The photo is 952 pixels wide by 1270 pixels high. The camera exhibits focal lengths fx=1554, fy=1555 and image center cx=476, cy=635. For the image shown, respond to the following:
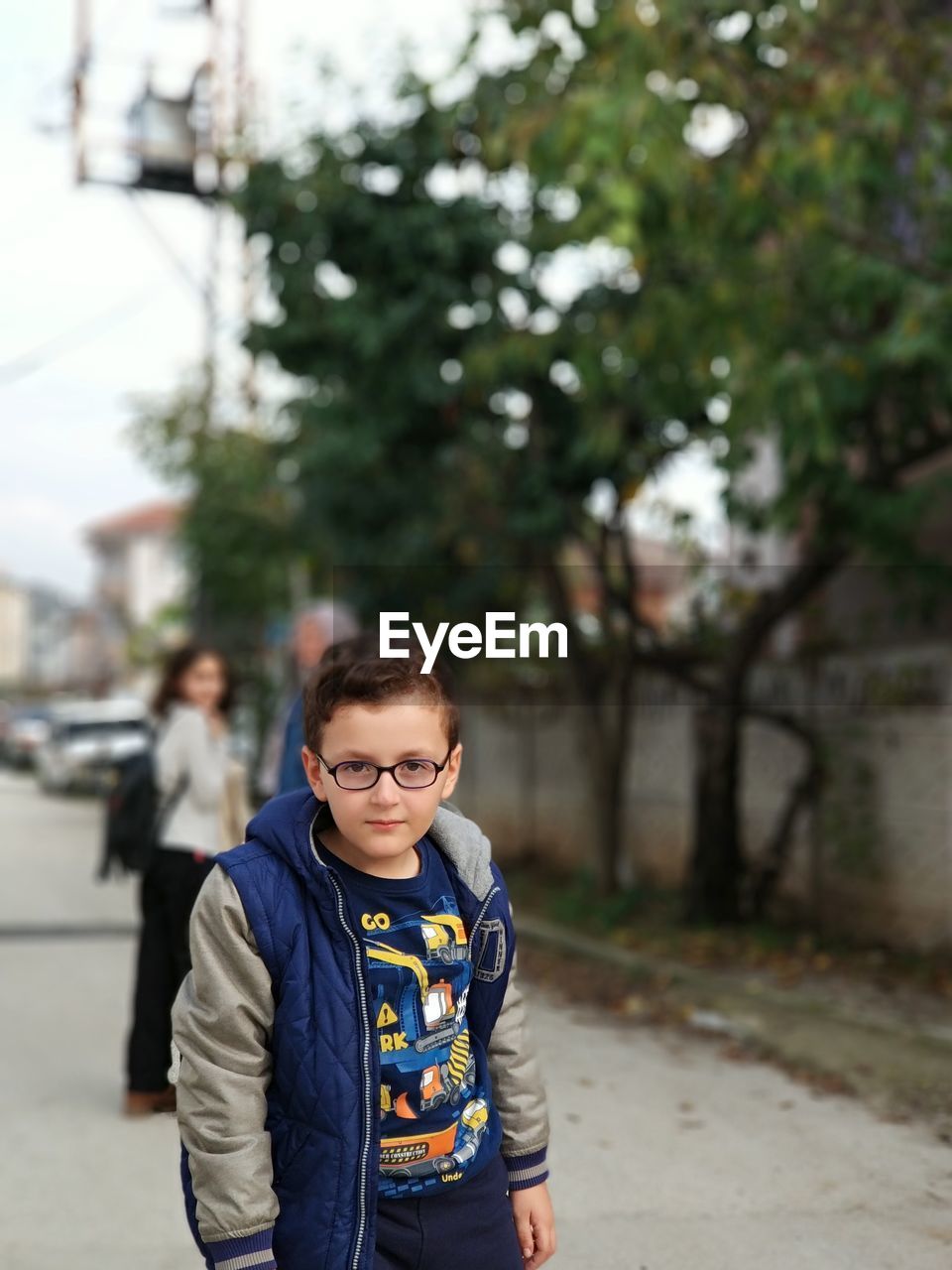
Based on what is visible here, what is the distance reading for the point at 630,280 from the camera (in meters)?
10.4

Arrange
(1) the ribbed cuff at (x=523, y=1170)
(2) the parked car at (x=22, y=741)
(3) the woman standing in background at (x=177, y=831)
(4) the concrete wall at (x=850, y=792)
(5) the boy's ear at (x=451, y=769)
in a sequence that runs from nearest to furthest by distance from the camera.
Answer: (5) the boy's ear at (x=451, y=769)
(1) the ribbed cuff at (x=523, y=1170)
(3) the woman standing in background at (x=177, y=831)
(4) the concrete wall at (x=850, y=792)
(2) the parked car at (x=22, y=741)

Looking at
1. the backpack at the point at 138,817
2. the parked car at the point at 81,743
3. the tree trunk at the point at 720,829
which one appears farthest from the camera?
the parked car at the point at 81,743

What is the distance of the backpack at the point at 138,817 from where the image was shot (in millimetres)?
6125

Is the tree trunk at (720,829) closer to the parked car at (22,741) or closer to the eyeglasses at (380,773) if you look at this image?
the eyeglasses at (380,773)

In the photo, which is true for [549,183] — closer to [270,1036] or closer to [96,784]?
[270,1036]

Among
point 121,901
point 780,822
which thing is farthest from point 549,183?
point 121,901

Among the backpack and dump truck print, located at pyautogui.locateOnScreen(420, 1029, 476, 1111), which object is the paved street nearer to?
the backpack

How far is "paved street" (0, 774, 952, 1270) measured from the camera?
4.19 m

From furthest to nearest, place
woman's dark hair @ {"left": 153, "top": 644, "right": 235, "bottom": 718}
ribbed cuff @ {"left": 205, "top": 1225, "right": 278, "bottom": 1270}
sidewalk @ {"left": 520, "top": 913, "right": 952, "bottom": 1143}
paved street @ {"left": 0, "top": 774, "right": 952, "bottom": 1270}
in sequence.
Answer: woman's dark hair @ {"left": 153, "top": 644, "right": 235, "bottom": 718}, sidewalk @ {"left": 520, "top": 913, "right": 952, "bottom": 1143}, paved street @ {"left": 0, "top": 774, "right": 952, "bottom": 1270}, ribbed cuff @ {"left": 205, "top": 1225, "right": 278, "bottom": 1270}

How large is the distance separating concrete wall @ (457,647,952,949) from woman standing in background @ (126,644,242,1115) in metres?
4.04

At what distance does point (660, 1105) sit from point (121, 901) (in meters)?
7.36

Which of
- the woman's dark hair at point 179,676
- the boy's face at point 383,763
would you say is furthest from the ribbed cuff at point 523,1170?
the woman's dark hair at point 179,676

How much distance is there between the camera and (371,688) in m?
2.46

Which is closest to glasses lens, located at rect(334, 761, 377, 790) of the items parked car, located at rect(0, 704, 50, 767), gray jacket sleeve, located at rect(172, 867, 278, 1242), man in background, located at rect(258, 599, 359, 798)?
gray jacket sleeve, located at rect(172, 867, 278, 1242)
